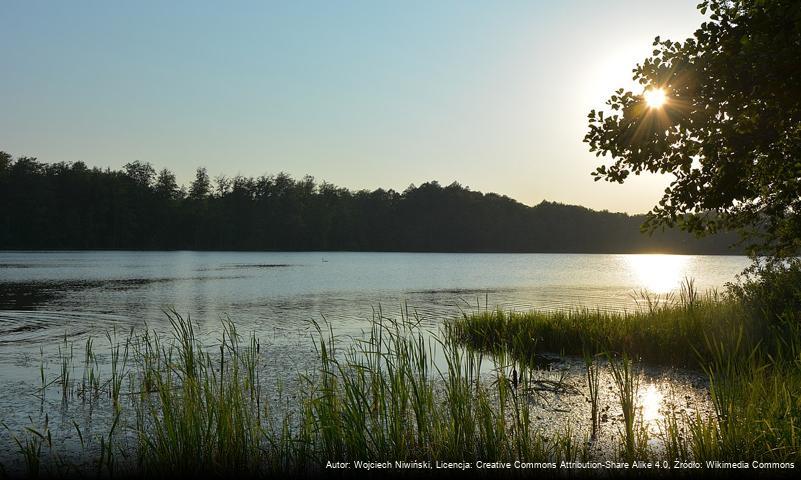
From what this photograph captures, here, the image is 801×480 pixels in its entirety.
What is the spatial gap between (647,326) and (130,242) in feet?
511

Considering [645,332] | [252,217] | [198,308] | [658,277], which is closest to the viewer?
[645,332]

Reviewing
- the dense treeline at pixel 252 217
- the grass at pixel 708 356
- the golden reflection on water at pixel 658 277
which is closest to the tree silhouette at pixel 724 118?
the grass at pixel 708 356

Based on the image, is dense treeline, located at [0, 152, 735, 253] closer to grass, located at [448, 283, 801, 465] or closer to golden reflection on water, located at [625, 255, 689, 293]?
golden reflection on water, located at [625, 255, 689, 293]

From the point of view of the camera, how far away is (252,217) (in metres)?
177

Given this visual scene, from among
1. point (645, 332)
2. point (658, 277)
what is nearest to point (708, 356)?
point (645, 332)

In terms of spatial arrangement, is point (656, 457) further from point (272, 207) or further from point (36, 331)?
point (272, 207)

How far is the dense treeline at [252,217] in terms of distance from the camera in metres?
142

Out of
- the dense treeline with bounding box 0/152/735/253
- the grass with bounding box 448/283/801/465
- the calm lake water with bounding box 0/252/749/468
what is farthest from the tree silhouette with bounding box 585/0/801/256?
the dense treeline with bounding box 0/152/735/253

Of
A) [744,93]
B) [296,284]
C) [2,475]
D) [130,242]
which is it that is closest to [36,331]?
[2,475]

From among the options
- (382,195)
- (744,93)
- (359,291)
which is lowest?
(359,291)

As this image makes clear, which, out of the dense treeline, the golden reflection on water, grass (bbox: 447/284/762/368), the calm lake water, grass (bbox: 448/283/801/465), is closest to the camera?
grass (bbox: 448/283/801/465)

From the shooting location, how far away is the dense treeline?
142 m

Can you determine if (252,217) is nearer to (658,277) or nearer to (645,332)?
(658,277)

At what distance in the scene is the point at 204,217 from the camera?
166 meters
